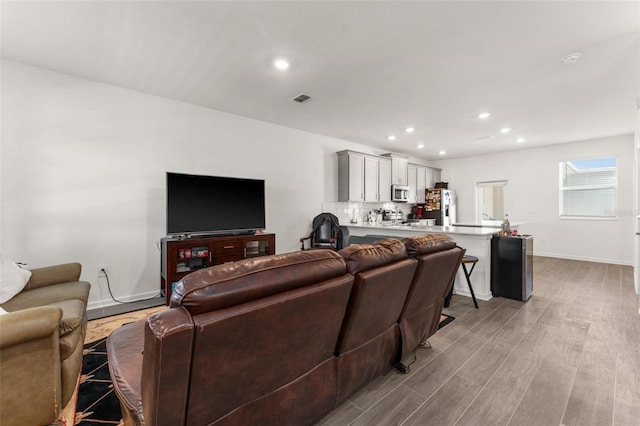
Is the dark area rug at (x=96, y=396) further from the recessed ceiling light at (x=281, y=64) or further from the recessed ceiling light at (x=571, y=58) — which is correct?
the recessed ceiling light at (x=571, y=58)

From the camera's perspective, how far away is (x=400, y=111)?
13.7 ft

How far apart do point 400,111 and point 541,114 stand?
88.9 inches

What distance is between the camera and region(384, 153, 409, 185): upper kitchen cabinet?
678 cm

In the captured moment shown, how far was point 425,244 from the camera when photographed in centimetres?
188

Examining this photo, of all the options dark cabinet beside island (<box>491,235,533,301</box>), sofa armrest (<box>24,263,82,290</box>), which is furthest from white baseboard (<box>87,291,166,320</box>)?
dark cabinet beside island (<box>491,235,533,301</box>)

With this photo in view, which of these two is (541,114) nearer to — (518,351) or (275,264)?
(518,351)

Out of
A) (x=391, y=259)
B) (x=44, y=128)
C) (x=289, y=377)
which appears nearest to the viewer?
(x=289, y=377)

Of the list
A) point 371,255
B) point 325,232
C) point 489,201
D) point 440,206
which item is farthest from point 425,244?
point 489,201

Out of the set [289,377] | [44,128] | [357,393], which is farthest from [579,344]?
[44,128]

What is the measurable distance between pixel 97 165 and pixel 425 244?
3726 millimetres

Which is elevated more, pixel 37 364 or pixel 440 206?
pixel 440 206

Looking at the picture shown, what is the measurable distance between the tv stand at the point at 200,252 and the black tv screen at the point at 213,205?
0.15 m

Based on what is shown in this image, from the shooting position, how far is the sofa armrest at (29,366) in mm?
A: 1279

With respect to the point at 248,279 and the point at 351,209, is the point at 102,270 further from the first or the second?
the point at 351,209
